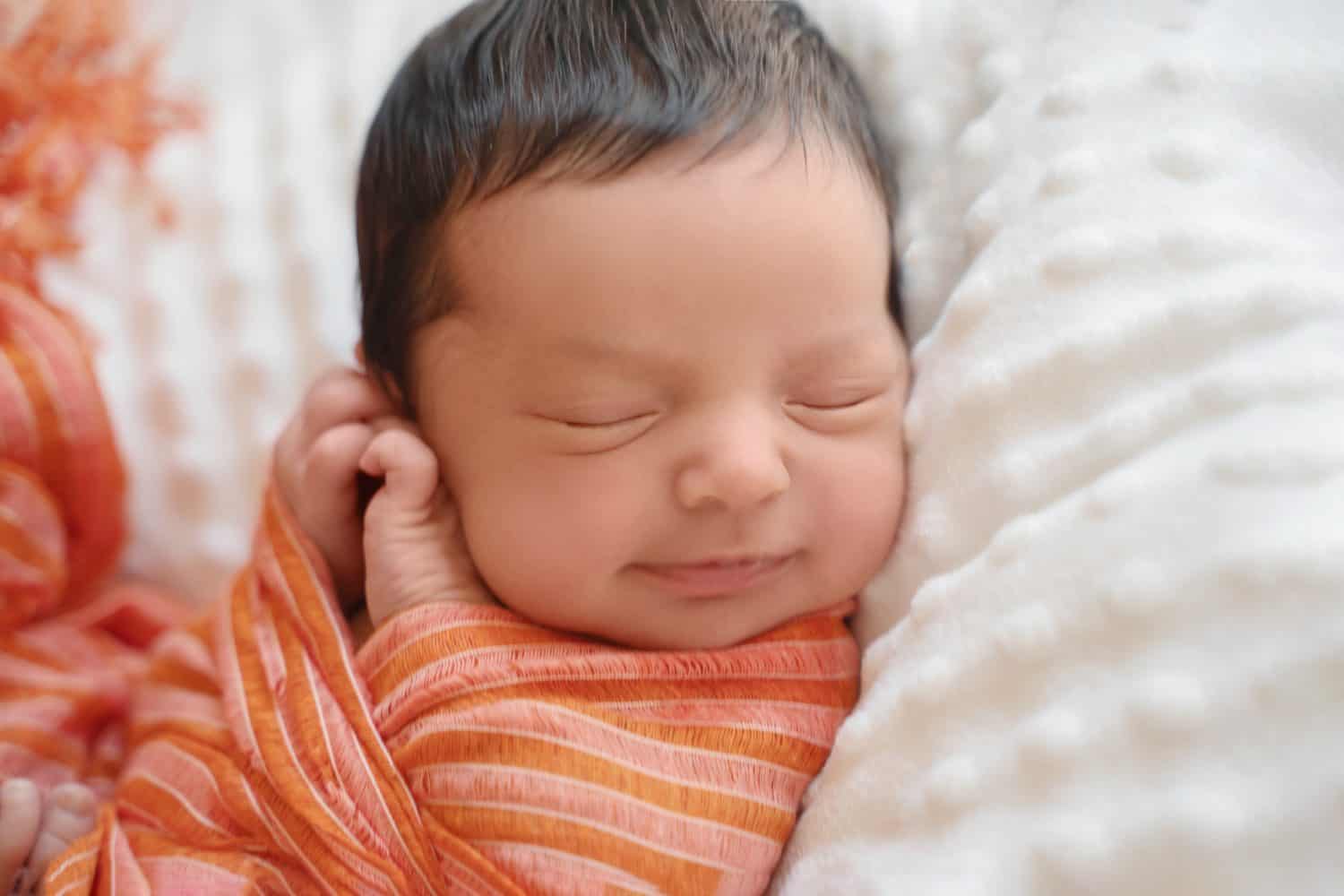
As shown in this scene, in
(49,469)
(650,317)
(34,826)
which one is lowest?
(34,826)

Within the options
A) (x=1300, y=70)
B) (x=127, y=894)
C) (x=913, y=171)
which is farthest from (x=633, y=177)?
(x=127, y=894)

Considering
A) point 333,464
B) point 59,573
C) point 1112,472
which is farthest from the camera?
point 59,573

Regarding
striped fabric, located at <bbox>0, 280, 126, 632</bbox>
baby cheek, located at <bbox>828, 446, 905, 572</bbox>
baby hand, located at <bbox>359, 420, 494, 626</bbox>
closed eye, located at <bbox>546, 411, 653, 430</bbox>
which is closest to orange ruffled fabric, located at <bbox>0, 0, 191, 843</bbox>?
striped fabric, located at <bbox>0, 280, 126, 632</bbox>

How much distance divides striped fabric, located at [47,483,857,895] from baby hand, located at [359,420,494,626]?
0.09 feet

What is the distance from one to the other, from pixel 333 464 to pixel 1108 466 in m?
0.50

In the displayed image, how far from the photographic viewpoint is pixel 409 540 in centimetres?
81

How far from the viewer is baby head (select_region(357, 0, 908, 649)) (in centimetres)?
71

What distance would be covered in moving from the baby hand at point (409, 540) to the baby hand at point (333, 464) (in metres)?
0.03

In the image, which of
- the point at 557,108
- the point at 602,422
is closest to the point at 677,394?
the point at 602,422

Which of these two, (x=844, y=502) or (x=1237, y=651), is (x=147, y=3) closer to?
(x=844, y=502)

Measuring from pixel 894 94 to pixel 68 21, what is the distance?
2.55ft

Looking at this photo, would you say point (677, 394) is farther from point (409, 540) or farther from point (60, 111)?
point (60, 111)

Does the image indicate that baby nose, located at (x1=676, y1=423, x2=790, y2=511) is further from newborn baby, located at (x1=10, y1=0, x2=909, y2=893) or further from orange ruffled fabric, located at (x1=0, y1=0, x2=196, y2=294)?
orange ruffled fabric, located at (x1=0, y1=0, x2=196, y2=294)

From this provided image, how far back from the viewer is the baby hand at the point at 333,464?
85 centimetres
